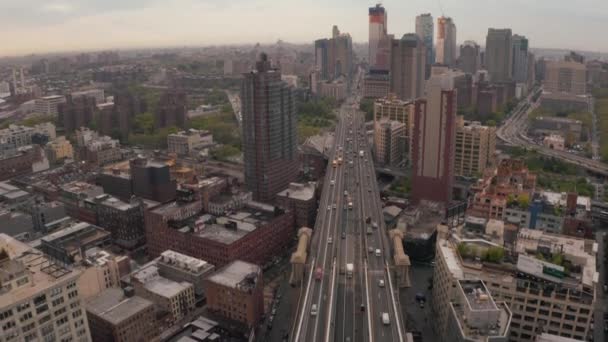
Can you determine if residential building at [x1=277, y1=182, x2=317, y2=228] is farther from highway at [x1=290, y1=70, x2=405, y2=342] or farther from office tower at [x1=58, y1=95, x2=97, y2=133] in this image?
office tower at [x1=58, y1=95, x2=97, y2=133]

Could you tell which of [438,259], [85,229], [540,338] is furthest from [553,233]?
[85,229]

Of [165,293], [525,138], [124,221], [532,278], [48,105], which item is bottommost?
[165,293]

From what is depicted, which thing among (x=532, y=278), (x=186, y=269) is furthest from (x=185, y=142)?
(x=532, y=278)

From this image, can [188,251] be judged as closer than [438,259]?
No

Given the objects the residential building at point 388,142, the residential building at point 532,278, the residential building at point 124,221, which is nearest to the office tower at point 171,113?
the residential building at point 388,142

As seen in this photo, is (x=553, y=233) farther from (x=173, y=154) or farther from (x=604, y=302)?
(x=173, y=154)

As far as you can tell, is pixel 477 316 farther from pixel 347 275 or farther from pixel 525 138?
pixel 525 138

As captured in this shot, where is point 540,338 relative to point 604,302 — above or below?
above
